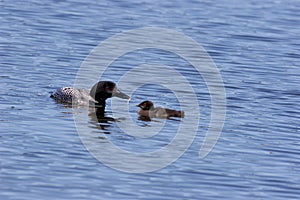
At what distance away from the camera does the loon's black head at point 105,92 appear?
46.0 ft

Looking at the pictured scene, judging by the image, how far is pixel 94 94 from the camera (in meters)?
14.1

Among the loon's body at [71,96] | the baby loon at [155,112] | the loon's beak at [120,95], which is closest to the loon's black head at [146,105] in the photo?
the baby loon at [155,112]

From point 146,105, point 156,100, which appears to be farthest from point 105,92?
point 146,105

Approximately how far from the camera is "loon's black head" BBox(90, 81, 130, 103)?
14016mm

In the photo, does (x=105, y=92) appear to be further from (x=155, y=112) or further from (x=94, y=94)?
(x=155, y=112)

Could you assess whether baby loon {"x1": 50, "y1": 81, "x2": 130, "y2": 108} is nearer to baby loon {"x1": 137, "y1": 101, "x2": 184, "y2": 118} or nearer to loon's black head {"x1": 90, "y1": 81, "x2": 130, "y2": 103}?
loon's black head {"x1": 90, "y1": 81, "x2": 130, "y2": 103}

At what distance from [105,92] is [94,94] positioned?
189mm

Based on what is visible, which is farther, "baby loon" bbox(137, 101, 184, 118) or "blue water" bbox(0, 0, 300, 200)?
"baby loon" bbox(137, 101, 184, 118)

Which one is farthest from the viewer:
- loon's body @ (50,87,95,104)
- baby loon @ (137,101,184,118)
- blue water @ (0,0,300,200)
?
loon's body @ (50,87,95,104)

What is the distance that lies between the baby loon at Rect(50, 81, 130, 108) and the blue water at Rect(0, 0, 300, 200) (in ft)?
1.01

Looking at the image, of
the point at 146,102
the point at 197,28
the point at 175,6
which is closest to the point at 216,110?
the point at 146,102

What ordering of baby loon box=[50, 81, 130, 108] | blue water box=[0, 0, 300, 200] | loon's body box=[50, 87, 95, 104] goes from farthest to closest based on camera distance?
baby loon box=[50, 81, 130, 108] < loon's body box=[50, 87, 95, 104] < blue water box=[0, 0, 300, 200]

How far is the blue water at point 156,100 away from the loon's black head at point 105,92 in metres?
0.40

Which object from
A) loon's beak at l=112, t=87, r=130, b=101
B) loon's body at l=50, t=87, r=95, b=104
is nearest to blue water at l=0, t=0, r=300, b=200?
loon's body at l=50, t=87, r=95, b=104
